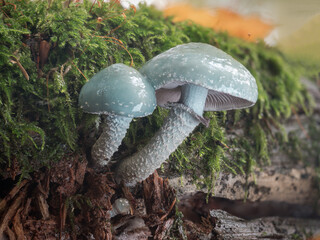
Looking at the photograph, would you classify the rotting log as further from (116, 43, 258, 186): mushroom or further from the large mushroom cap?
the large mushroom cap

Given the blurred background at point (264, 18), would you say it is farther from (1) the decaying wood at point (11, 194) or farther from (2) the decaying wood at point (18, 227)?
(2) the decaying wood at point (18, 227)

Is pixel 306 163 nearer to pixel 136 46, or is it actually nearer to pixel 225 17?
pixel 225 17

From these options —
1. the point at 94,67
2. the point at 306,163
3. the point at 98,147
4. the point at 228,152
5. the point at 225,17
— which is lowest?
the point at 306,163

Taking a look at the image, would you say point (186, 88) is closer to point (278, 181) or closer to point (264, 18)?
point (264, 18)

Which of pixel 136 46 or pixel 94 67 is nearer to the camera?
pixel 94 67

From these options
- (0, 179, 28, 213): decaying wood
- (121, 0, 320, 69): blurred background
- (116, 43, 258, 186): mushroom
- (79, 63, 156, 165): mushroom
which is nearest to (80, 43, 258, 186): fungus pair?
(116, 43, 258, 186): mushroom

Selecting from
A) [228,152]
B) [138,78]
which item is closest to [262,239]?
[228,152]

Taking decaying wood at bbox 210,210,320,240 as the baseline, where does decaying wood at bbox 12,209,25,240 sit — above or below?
above

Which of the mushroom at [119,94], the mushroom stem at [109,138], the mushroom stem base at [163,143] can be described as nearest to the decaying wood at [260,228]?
the mushroom stem base at [163,143]
